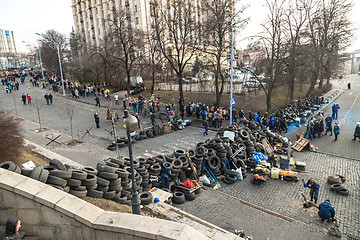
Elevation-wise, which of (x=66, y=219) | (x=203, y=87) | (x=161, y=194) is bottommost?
(x=161, y=194)

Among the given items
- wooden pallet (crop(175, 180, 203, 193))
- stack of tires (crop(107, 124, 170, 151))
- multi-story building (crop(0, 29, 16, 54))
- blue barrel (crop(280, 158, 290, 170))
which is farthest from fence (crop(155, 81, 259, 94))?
multi-story building (crop(0, 29, 16, 54))

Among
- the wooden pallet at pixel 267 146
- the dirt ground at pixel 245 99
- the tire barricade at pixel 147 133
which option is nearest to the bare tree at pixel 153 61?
the dirt ground at pixel 245 99

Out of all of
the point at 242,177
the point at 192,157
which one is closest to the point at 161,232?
the point at 192,157

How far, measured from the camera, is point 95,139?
60.2 feet

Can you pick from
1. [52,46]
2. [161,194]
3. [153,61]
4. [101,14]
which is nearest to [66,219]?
[161,194]

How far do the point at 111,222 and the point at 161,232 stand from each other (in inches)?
43.0

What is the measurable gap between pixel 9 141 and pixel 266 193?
12.5 meters

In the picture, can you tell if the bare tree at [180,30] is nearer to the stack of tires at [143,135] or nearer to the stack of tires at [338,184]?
the stack of tires at [143,135]

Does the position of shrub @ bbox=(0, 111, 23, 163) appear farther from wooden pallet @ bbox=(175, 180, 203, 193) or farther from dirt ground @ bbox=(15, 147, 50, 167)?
wooden pallet @ bbox=(175, 180, 203, 193)

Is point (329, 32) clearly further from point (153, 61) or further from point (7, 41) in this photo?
point (7, 41)

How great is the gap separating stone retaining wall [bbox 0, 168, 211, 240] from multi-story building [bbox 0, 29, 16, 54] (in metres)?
207

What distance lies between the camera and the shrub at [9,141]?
11117 mm

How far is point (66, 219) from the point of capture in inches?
209

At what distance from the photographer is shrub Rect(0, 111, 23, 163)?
11.1 meters
